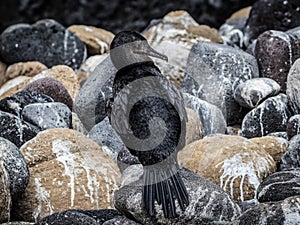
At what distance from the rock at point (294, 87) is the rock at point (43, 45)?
3195mm

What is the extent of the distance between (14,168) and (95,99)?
203 cm

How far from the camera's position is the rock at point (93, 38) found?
10.1m

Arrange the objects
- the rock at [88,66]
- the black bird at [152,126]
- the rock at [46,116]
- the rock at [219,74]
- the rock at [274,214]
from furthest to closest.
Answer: the rock at [88,66] → the rock at [219,74] → the rock at [46,116] → the black bird at [152,126] → the rock at [274,214]

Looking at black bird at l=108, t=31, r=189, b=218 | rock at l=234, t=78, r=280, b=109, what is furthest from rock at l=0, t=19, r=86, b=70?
black bird at l=108, t=31, r=189, b=218

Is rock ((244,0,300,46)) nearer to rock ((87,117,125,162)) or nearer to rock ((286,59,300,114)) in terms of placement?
rock ((286,59,300,114))

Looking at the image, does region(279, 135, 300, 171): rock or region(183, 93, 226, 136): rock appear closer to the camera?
region(279, 135, 300, 171): rock

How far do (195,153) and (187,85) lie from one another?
7.30 feet

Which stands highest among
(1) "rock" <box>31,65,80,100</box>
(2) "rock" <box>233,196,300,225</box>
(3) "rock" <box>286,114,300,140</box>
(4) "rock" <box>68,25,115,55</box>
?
(4) "rock" <box>68,25,115,55</box>

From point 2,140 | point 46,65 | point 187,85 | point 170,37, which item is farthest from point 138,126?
point 46,65

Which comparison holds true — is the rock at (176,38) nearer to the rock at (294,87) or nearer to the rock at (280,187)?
the rock at (294,87)

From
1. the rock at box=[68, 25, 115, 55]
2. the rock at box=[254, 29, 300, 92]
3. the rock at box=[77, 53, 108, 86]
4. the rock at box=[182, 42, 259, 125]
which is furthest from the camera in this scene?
the rock at box=[68, 25, 115, 55]

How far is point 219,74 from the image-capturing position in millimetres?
8219

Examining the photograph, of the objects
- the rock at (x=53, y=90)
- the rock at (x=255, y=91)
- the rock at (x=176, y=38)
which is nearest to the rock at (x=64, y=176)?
the rock at (x=53, y=90)

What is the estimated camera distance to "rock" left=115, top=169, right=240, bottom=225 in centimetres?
489
